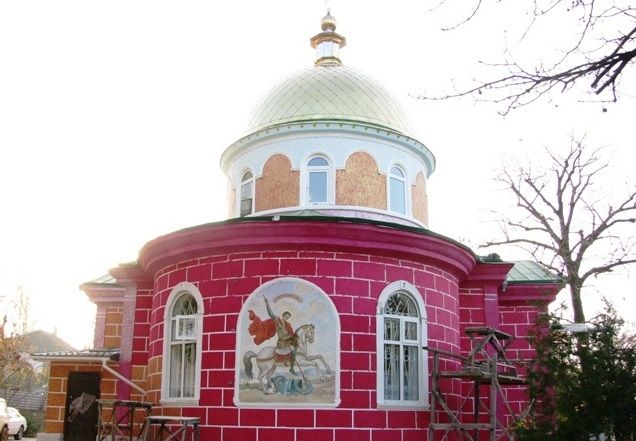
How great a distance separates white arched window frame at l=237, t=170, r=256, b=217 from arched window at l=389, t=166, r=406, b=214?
3172 millimetres

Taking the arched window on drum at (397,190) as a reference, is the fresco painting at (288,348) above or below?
below

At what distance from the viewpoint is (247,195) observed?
1723cm

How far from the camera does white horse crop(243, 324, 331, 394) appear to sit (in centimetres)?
1216

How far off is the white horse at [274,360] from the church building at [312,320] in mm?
18

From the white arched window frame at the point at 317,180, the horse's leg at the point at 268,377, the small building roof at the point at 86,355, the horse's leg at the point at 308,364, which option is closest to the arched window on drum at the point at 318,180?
the white arched window frame at the point at 317,180

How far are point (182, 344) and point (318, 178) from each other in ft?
16.7

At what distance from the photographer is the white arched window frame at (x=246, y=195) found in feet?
55.9

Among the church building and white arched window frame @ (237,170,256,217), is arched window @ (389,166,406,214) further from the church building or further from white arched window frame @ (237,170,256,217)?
white arched window frame @ (237,170,256,217)

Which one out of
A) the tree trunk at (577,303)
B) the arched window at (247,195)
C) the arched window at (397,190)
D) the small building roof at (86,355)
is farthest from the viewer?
the tree trunk at (577,303)

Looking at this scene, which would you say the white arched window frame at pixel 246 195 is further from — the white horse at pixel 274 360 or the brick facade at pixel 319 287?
the white horse at pixel 274 360

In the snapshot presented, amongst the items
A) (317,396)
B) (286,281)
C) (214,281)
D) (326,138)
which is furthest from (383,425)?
(326,138)

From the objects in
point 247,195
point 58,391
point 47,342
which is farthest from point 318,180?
point 47,342

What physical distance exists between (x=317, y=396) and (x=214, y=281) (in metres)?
2.77

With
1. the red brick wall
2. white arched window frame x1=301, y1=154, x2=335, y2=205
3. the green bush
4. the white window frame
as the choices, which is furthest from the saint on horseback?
Answer: the green bush
